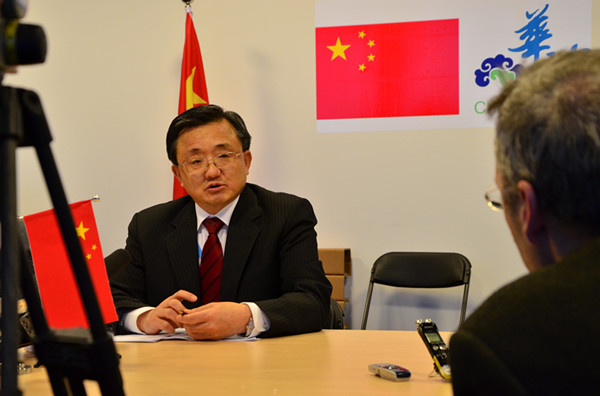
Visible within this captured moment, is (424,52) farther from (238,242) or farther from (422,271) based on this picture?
(238,242)

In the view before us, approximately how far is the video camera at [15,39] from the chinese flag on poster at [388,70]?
343 cm

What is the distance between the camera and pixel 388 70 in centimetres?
399

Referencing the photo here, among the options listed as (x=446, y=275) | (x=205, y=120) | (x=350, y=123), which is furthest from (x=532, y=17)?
(x=205, y=120)

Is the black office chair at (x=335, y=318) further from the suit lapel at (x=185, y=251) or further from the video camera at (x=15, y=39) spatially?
the video camera at (x=15, y=39)

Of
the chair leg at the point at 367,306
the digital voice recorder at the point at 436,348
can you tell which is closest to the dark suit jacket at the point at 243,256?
the digital voice recorder at the point at 436,348

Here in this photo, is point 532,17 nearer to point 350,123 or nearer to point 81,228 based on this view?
point 350,123

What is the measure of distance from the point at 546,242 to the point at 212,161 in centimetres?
188

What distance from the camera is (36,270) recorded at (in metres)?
1.67

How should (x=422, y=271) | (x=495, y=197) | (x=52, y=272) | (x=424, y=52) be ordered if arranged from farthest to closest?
(x=424, y=52)
(x=422, y=271)
(x=52, y=272)
(x=495, y=197)

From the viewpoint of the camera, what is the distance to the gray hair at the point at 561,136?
76 centimetres

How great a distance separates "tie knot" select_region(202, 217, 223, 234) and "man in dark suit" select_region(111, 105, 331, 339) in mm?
13

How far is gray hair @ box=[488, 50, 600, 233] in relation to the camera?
2.51 ft

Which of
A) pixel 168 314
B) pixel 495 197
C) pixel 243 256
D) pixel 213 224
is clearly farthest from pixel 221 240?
pixel 495 197

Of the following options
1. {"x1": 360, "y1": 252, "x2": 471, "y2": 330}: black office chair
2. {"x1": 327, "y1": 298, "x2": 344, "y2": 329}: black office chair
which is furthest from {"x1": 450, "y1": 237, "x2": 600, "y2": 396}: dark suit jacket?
{"x1": 360, "y1": 252, "x2": 471, "y2": 330}: black office chair
